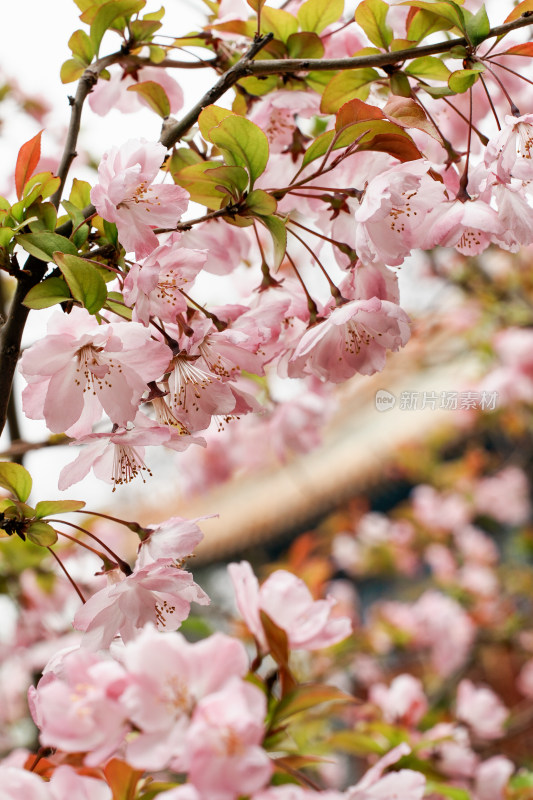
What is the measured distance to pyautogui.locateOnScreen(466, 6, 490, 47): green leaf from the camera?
0.65 meters

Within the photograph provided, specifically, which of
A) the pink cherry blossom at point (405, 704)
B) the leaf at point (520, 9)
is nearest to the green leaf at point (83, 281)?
the leaf at point (520, 9)

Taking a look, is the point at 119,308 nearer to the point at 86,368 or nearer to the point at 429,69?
the point at 86,368

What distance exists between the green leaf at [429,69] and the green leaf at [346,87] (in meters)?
0.03

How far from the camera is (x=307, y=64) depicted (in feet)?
2.15

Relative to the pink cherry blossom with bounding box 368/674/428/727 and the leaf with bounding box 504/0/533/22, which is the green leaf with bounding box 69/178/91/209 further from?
the pink cherry blossom with bounding box 368/674/428/727

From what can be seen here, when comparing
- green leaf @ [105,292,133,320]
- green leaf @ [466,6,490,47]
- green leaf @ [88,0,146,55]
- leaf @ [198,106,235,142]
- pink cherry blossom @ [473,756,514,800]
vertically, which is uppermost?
green leaf @ [88,0,146,55]

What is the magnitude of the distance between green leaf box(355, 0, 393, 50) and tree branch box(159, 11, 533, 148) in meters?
0.06

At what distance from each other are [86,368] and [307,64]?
0.33m

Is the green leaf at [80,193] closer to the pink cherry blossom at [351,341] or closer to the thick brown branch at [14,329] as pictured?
the thick brown branch at [14,329]

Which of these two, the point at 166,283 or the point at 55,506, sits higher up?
the point at 166,283

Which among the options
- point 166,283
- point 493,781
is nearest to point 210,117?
point 166,283

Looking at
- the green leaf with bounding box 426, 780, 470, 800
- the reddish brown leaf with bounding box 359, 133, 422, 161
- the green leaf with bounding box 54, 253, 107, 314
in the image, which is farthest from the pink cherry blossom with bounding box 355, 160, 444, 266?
the green leaf with bounding box 426, 780, 470, 800

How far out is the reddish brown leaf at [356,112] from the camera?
617mm

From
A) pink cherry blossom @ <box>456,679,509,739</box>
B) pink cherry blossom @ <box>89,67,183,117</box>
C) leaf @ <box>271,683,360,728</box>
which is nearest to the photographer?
leaf @ <box>271,683,360,728</box>
